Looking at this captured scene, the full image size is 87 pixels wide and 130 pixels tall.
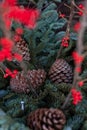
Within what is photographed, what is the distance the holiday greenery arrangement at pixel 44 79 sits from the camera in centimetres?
75

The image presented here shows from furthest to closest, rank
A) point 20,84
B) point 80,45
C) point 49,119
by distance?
point 20,84 < point 49,119 < point 80,45

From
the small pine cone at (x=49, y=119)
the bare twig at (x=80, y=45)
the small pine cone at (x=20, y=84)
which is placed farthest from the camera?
the small pine cone at (x=20, y=84)

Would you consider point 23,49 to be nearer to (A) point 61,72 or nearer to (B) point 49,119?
(A) point 61,72

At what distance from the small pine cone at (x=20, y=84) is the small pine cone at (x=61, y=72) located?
9 cm

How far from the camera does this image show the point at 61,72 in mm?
912

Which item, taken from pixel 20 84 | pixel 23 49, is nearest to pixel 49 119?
pixel 20 84

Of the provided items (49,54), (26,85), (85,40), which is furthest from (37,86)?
(85,40)

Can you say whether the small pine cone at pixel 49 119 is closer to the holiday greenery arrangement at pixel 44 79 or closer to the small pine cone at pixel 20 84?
the holiday greenery arrangement at pixel 44 79

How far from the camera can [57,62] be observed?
0.92 meters

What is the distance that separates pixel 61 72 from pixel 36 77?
85mm

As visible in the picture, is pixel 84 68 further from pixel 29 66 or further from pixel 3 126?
pixel 3 126

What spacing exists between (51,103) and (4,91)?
171 mm

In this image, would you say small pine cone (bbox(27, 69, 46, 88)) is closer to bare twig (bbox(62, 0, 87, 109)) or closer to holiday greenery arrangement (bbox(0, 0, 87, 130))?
holiday greenery arrangement (bbox(0, 0, 87, 130))

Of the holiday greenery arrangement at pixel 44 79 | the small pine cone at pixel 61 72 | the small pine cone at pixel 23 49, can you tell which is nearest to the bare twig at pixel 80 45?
the holiday greenery arrangement at pixel 44 79
